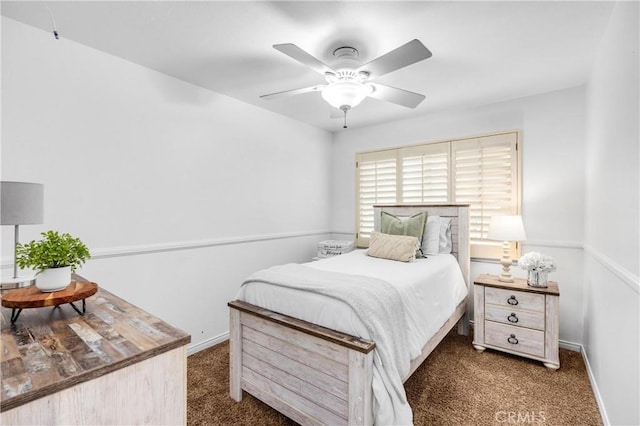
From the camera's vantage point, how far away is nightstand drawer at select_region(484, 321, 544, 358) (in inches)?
98.3

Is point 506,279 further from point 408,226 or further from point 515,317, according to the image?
point 408,226

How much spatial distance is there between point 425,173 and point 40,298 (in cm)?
345

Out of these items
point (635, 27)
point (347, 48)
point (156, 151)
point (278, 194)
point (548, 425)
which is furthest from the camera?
point (278, 194)

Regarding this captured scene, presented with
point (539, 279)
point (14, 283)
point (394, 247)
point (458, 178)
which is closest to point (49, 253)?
point (14, 283)

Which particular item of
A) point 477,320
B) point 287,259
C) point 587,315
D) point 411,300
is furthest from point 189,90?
point 587,315

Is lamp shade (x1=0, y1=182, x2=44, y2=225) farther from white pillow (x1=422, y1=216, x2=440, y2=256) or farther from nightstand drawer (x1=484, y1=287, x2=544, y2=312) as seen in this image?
nightstand drawer (x1=484, y1=287, x2=544, y2=312)

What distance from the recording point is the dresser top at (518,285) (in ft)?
8.20

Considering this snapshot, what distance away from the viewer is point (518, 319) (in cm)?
259

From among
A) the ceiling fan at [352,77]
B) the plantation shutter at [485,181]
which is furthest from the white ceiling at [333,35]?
the plantation shutter at [485,181]

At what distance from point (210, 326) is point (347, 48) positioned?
267cm

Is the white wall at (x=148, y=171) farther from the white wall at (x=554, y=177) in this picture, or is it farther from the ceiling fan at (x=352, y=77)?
the white wall at (x=554, y=177)

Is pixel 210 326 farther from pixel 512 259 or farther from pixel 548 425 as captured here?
pixel 512 259

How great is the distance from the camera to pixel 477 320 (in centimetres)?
279

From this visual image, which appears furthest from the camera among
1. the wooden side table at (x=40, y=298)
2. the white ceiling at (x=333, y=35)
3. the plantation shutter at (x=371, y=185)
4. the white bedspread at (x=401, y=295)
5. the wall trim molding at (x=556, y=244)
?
the plantation shutter at (x=371, y=185)
